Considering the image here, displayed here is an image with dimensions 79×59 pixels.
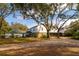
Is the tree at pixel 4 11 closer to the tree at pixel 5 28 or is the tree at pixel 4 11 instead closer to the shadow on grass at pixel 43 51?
the tree at pixel 5 28

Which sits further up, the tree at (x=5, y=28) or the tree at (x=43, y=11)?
the tree at (x=43, y=11)

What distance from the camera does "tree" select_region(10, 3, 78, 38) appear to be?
246cm

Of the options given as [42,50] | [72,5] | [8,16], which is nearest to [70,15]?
[72,5]

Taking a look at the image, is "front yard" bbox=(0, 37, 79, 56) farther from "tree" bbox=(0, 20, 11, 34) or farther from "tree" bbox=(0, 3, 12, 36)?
"tree" bbox=(0, 3, 12, 36)

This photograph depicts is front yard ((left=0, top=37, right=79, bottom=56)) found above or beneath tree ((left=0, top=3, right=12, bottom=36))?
beneath

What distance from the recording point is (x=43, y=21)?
2.47 metres

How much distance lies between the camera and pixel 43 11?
8.15 ft

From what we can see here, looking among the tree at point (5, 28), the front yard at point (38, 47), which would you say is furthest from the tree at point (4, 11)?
the front yard at point (38, 47)

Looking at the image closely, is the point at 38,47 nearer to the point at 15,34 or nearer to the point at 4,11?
the point at 15,34

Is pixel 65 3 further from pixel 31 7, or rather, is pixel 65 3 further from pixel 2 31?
pixel 2 31

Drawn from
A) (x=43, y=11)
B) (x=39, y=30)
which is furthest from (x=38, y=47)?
(x=43, y=11)

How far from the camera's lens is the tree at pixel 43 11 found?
2463 millimetres

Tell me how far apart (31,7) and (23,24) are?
→ 0.59 ft

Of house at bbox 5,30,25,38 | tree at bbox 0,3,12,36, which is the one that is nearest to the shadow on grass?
house at bbox 5,30,25,38
